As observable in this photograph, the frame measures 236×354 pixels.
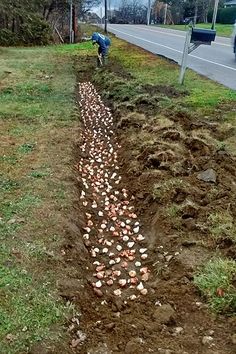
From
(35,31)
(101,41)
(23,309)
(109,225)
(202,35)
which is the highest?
(202,35)

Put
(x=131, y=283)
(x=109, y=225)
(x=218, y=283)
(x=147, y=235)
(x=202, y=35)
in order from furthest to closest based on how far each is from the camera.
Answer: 1. (x=202, y=35)
2. (x=109, y=225)
3. (x=147, y=235)
4. (x=131, y=283)
5. (x=218, y=283)

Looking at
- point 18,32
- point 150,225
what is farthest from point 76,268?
point 18,32

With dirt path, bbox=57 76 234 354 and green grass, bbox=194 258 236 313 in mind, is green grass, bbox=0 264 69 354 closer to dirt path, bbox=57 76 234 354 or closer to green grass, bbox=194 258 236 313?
dirt path, bbox=57 76 234 354

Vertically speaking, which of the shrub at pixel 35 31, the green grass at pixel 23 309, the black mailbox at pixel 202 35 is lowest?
the shrub at pixel 35 31

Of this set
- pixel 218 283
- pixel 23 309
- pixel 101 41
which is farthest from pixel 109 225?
pixel 101 41

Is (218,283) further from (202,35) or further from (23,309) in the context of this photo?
(202,35)

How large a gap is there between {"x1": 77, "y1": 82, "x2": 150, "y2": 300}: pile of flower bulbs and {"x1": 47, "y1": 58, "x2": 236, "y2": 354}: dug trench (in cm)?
1

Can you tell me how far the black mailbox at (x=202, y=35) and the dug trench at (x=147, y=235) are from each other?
334 cm

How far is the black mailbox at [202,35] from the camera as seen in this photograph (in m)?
10.5

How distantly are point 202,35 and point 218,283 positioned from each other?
8195 mm

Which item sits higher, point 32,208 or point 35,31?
point 32,208

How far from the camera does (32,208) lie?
4805mm

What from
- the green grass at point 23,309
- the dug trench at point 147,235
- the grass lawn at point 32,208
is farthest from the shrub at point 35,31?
the green grass at point 23,309

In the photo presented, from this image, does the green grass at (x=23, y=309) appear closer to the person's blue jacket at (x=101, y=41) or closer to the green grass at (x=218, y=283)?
the green grass at (x=218, y=283)
